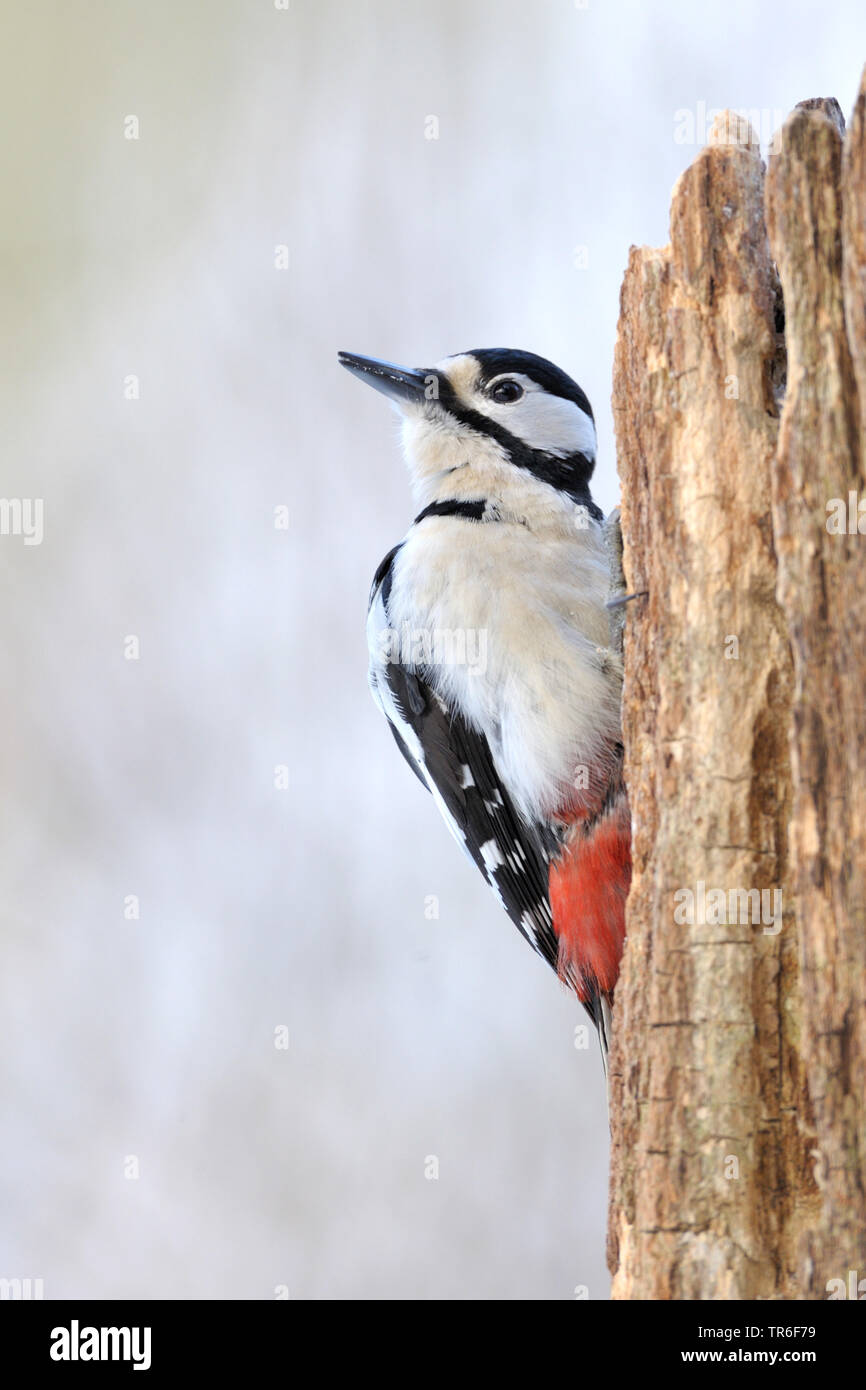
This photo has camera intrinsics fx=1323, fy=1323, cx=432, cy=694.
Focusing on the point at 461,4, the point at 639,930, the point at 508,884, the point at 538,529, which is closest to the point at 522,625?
the point at 538,529

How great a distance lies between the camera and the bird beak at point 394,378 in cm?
259

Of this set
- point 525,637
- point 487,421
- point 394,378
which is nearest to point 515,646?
point 525,637

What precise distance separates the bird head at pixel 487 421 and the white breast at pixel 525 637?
0.47 feet

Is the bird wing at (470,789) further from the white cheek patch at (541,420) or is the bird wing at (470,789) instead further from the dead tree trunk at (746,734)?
the dead tree trunk at (746,734)

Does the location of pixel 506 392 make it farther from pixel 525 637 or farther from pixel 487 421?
pixel 525 637

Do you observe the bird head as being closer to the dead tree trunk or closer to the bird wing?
the bird wing

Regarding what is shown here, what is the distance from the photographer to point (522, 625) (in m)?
2.26

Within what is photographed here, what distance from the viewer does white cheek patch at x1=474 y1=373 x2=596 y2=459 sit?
2533mm

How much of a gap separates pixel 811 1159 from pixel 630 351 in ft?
3.35

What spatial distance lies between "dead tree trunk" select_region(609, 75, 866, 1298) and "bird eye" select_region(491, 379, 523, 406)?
82 centimetres

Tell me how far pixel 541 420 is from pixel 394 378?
30cm

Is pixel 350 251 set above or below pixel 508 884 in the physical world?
above

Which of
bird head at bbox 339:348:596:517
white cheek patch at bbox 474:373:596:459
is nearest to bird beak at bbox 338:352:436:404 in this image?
bird head at bbox 339:348:596:517
